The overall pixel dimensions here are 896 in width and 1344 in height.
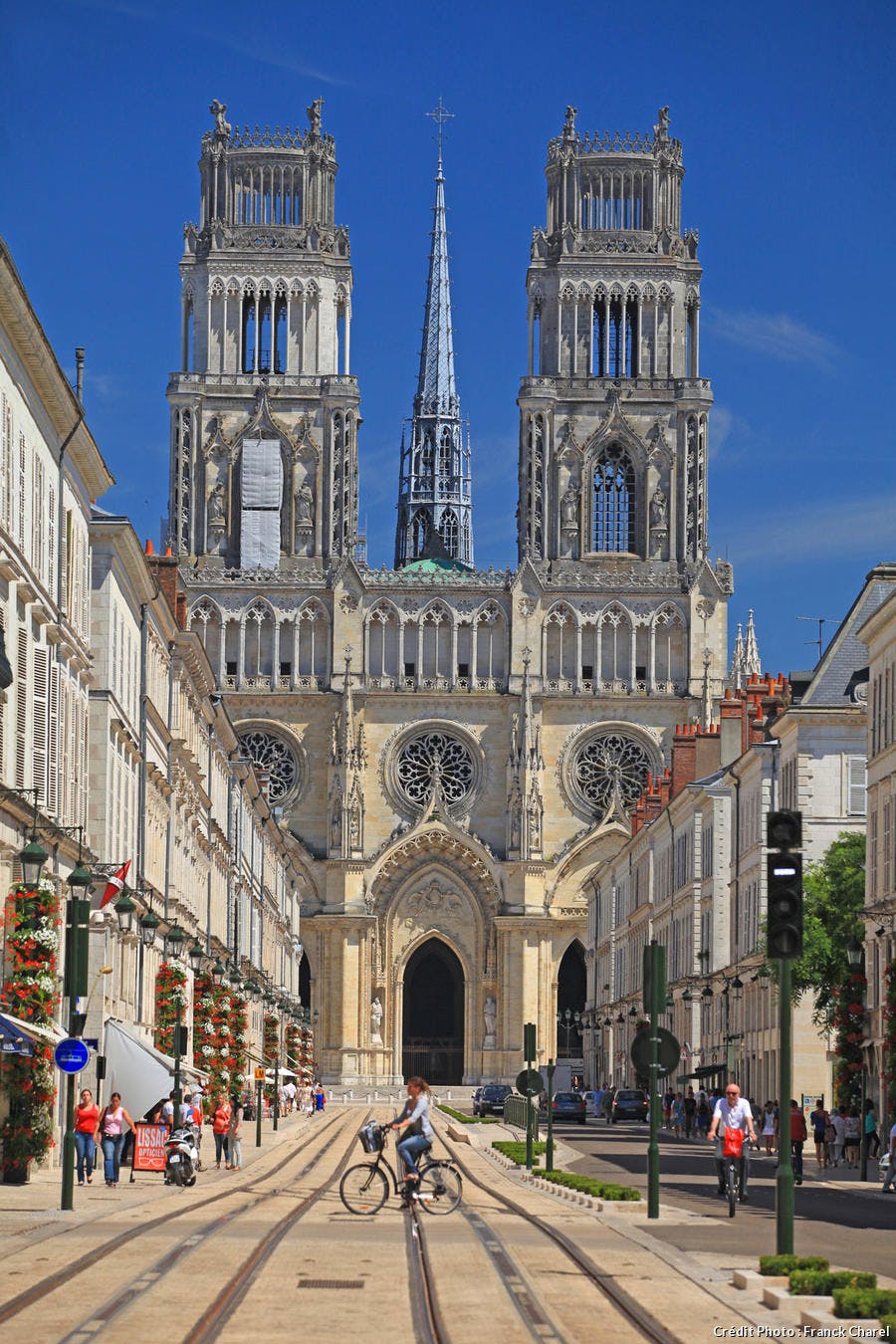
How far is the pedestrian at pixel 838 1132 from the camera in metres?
51.1

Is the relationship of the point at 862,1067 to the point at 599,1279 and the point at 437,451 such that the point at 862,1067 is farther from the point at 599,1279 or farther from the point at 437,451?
the point at 437,451

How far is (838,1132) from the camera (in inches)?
2055

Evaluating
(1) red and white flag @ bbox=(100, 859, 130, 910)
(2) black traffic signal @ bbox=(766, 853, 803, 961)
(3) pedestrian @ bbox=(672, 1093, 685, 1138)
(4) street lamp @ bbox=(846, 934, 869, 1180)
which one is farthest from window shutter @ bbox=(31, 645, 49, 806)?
(3) pedestrian @ bbox=(672, 1093, 685, 1138)

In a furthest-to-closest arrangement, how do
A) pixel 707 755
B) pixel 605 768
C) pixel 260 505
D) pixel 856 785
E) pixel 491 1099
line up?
pixel 260 505 → pixel 605 768 → pixel 491 1099 → pixel 707 755 → pixel 856 785

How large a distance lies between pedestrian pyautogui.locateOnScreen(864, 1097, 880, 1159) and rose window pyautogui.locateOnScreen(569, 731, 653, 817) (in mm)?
65714

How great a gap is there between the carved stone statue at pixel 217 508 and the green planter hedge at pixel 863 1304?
104 meters

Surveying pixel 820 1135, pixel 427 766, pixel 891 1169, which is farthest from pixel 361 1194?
pixel 427 766

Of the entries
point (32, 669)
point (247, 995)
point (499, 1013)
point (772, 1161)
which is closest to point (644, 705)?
point (499, 1013)

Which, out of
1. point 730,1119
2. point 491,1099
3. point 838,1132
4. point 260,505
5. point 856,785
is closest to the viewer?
point 730,1119

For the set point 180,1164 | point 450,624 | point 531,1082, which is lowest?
point 180,1164

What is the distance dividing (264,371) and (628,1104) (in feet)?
181

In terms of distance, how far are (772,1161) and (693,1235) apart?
27.0 meters

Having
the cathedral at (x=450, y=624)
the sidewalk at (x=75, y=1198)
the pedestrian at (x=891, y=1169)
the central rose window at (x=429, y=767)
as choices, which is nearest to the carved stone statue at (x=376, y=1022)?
the cathedral at (x=450, y=624)

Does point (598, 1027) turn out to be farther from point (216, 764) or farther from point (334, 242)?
point (334, 242)
